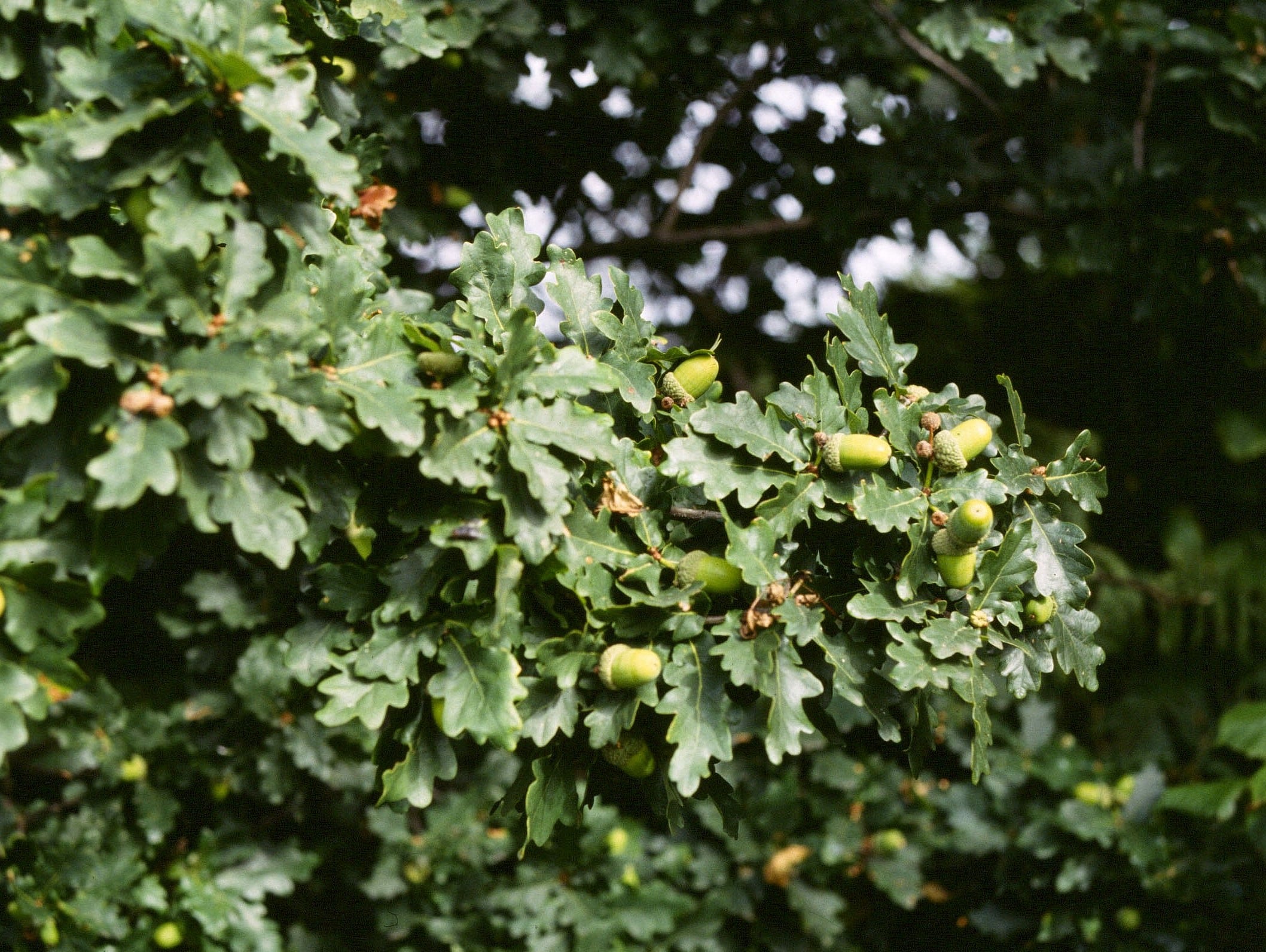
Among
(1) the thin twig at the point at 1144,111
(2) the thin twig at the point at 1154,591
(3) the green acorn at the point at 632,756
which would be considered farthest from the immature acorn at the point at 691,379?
(2) the thin twig at the point at 1154,591

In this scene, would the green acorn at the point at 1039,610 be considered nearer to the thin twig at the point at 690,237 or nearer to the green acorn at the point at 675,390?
the green acorn at the point at 675,390

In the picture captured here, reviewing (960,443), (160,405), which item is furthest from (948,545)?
(160,405)

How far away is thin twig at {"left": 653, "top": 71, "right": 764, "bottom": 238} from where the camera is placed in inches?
107

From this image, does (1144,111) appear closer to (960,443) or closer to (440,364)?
(960,443)

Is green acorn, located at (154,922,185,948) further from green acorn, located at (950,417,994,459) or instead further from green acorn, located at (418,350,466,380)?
green acorn, located at (950,417,994,459)

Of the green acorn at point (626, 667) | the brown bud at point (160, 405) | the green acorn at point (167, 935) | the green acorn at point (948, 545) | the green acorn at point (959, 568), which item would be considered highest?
the brown bud at point (160, 405)

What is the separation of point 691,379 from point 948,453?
1.14 feet

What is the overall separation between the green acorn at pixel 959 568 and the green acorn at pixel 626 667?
1.21 ft

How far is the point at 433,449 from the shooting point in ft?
3.45

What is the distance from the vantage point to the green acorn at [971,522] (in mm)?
1110

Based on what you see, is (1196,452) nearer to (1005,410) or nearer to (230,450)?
(1005,410)

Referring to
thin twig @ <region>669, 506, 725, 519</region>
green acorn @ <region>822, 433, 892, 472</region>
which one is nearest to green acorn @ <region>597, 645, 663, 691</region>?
thin twig @ <region>669, 506, 725, 519</region>

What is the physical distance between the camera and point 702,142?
273 centimetres

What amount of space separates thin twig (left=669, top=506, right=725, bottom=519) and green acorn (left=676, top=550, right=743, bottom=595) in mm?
72
